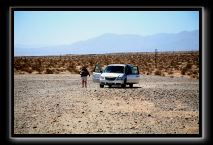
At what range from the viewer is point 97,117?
13.1m

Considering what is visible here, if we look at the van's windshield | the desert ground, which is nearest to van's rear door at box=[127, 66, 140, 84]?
the van's windshield

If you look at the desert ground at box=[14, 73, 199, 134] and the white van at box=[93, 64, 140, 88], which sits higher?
the white van at box=[93, 64, 140, 88]

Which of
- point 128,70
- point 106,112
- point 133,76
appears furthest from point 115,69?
point 106,112

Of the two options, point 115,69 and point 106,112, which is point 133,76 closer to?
point 115,69

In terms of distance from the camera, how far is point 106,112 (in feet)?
46.1

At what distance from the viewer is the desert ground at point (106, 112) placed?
38.8ft

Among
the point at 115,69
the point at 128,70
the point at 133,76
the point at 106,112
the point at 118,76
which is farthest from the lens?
the point at 133,76

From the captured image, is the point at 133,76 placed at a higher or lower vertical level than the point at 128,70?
lower

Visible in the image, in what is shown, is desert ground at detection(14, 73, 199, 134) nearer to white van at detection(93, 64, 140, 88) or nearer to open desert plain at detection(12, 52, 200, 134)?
open desert plain at detection(12, 52, 200, 134)

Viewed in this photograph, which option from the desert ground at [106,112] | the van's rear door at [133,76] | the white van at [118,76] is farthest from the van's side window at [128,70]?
the desert ground at [106,112]

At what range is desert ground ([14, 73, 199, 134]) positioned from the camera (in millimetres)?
11836
